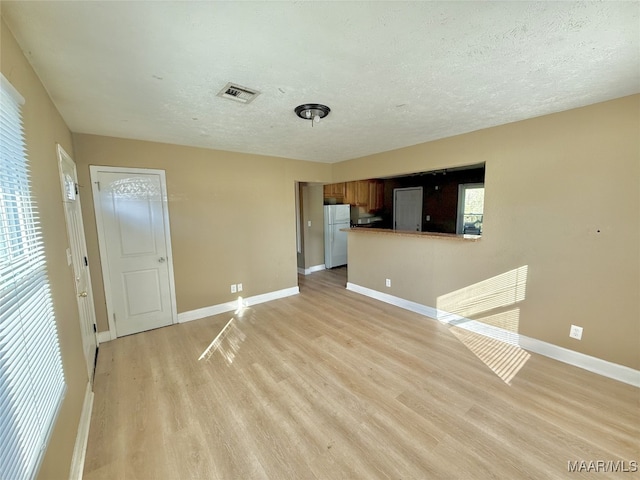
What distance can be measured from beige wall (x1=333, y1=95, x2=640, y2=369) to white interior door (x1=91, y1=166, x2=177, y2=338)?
3.56m

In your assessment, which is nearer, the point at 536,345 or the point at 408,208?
the point at 536,345

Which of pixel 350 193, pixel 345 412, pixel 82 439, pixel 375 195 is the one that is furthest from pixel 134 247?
pixel 375 195

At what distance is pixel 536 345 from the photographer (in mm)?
2629

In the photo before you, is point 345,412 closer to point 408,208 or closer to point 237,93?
point 237,93

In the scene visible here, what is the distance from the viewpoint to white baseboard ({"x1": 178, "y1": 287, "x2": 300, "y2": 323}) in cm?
354

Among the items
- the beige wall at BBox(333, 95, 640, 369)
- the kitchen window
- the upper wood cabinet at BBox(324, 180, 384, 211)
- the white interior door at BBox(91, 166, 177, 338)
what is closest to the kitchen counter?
the beige wall at BBox(333, 95, 640, 369)

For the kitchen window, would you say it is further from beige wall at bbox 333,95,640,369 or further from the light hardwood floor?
the light hardwood floor

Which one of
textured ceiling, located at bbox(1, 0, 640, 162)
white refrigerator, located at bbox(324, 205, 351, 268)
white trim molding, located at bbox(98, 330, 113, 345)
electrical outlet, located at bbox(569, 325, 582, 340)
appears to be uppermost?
textured ceiling, located at bbox(1, 0, 640, 162)

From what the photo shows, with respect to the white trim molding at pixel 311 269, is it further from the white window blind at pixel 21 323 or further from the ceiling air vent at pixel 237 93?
the white window blind at pixel 21 323

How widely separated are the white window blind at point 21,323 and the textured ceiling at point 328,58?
55 centimetres

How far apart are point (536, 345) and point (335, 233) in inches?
163

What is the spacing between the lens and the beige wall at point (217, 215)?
2.97 metres

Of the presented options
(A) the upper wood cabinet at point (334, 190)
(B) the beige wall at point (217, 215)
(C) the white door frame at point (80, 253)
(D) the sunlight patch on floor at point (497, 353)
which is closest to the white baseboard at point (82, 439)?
(C) the white door frame at point (80, 253)

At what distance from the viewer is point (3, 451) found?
0.77m
